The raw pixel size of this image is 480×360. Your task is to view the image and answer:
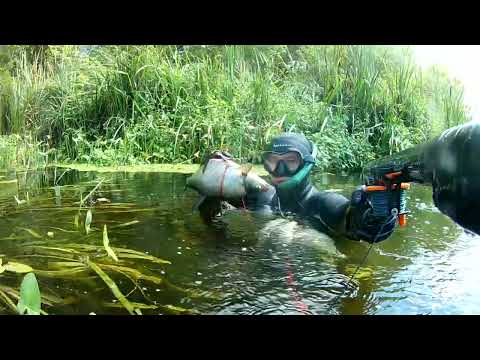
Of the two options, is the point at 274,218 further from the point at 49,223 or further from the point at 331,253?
the point at 49,223

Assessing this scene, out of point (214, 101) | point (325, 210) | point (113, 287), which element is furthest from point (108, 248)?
point (325, 210)

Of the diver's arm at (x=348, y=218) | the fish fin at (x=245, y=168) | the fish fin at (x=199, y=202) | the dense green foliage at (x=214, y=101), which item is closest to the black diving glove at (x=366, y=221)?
the diver's arm at (x=348, y=218)

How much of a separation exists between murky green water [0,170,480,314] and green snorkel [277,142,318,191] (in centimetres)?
5

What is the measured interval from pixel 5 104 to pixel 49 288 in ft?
2.68

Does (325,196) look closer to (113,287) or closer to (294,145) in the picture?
(294,145)

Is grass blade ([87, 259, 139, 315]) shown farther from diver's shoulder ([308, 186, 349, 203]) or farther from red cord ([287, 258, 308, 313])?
diver's shoulder ([308, 186, 349, 203])

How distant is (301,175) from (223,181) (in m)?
0.30

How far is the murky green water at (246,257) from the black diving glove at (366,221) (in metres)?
0.04

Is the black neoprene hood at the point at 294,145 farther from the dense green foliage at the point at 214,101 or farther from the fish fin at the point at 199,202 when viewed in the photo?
the fish fin at the point at 199,202

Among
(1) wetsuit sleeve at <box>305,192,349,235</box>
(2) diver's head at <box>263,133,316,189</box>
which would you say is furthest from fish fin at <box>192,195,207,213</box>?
(1) wetsuit sleeve at <box>305,192,349,235</box>

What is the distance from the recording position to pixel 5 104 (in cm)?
231

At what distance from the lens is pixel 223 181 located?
2.17 meters
